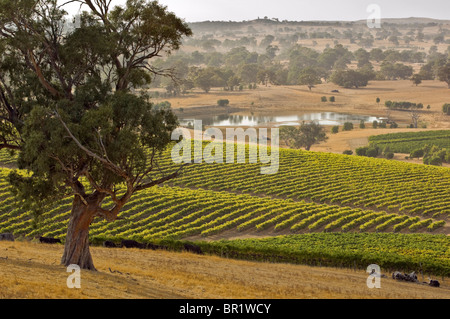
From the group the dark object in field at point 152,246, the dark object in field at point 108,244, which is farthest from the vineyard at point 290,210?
the dark object in field at point 152,246

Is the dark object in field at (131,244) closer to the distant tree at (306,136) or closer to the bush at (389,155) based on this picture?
the bush at (389,155)

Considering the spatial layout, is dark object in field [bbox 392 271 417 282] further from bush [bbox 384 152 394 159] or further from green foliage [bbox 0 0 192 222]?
bush [bbox 384 152 394 159]

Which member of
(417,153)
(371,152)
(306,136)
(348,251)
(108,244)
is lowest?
(417,153)

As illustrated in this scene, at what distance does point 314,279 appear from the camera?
2647 centimetres

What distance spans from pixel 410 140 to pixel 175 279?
92026mm

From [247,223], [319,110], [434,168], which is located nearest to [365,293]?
[247,223]

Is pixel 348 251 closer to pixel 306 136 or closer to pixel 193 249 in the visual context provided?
pixel 193 249

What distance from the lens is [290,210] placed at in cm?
4959

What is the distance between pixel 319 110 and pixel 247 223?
377 feet

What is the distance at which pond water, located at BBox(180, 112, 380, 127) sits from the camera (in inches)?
5418

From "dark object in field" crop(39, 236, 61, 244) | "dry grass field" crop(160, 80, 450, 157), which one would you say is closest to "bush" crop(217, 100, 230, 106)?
"dry grass field" crop(160, 80, 450, 157)

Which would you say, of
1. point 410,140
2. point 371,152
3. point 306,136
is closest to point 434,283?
point 371,152

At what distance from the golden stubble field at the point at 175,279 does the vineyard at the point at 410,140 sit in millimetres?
71014

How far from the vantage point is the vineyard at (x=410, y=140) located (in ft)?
328
